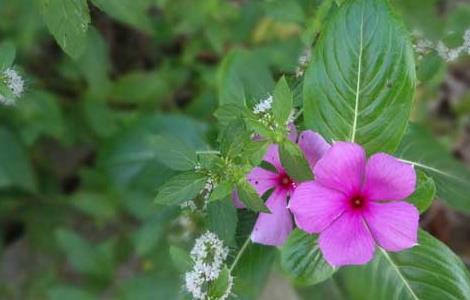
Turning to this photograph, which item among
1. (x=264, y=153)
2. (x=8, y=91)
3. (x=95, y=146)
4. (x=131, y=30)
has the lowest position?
(x=264, y=153)

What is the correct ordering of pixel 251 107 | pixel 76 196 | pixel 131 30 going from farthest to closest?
1. pixel 131 30
2. pixel 76 196
3. pixel 251 107

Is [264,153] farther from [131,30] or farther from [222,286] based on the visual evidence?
[131,30]

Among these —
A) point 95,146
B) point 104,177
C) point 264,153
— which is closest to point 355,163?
point 264,153

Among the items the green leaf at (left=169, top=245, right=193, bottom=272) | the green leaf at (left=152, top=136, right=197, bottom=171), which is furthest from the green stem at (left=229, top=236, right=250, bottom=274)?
the green leaf at (left=152, top=136, right=197, bottom=171)

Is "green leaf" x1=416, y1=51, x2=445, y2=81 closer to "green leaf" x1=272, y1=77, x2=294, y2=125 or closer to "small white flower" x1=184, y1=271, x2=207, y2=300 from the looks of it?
"green leaf" x1=272, y1=77, x2=294, y2=125

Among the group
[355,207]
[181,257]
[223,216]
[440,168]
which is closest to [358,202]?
[355,207]

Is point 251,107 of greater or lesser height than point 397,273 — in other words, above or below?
above
